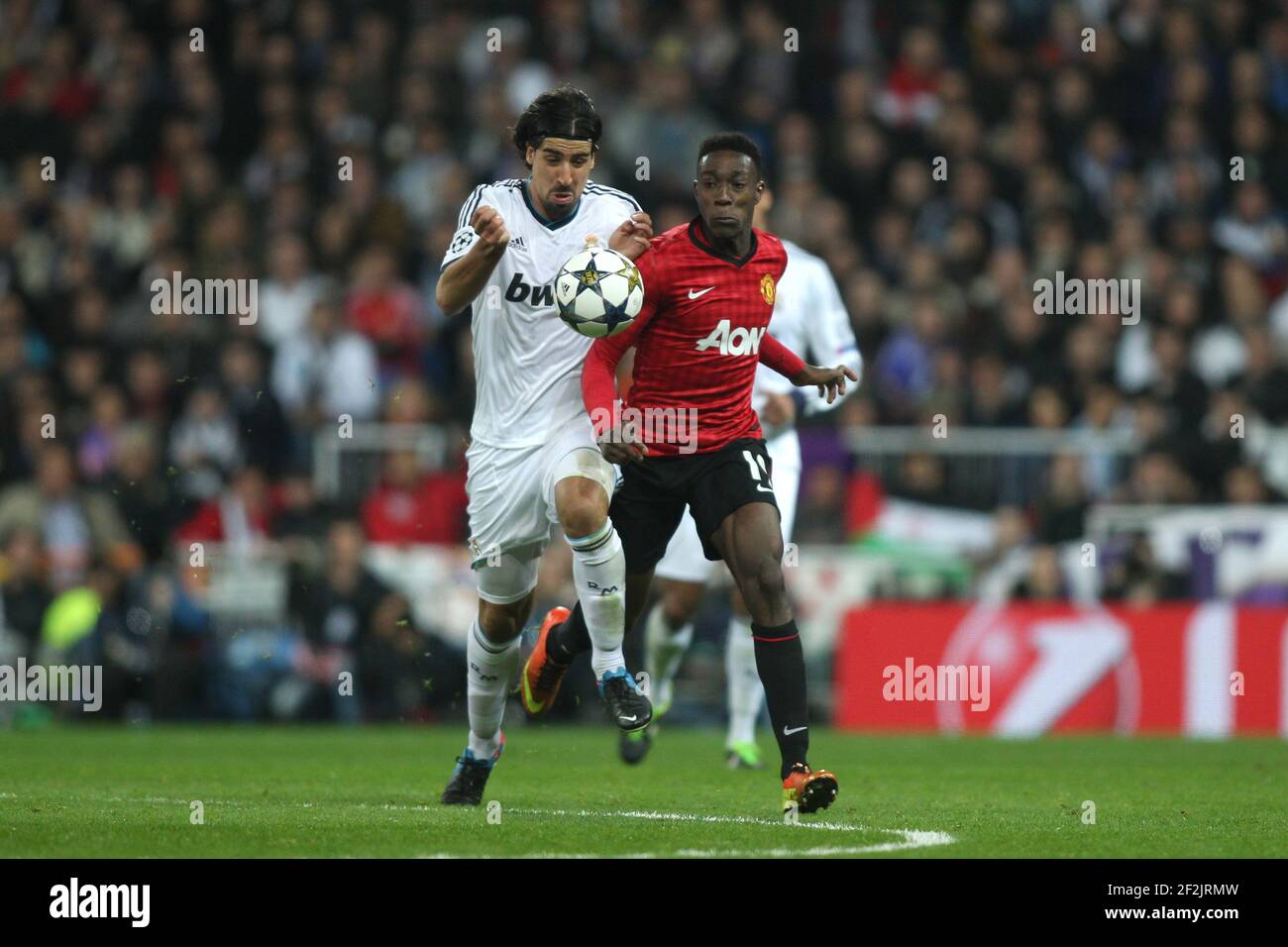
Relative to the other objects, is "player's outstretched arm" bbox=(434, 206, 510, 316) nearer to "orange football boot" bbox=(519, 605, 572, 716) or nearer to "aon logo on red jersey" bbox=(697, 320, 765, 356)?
"aon logo on red jersey" bbox=(697, 320, 765, 356)

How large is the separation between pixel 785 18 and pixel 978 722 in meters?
8.32

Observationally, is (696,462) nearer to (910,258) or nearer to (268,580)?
(268,580)

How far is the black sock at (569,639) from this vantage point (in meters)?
8.45

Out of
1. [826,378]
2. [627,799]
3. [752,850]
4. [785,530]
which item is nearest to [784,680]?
[752,850]

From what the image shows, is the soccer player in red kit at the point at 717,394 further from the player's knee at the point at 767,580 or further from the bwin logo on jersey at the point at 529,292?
the bwin logo on jersey at the point at 529,292

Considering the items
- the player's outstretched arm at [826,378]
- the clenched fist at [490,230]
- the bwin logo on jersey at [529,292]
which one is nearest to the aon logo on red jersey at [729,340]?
the player's outstretched arm at [826,378]

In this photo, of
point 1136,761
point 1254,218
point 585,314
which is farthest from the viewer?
point 1254,218

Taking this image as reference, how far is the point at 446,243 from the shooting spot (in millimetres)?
17859

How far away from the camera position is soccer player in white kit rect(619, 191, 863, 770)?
11039 millimetres

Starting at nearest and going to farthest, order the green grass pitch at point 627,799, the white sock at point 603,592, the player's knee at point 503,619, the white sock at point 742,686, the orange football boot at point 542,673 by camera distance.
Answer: the green grass pitch at point 627,799
the white sock at point 603,592
the player's knee at point 503,619
the orange football boot at point 542,673
the white sock at point 742,686

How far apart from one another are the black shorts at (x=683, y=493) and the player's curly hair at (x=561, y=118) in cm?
129

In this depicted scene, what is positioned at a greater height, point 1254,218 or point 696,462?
point 1254,218

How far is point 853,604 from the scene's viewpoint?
1558cm
